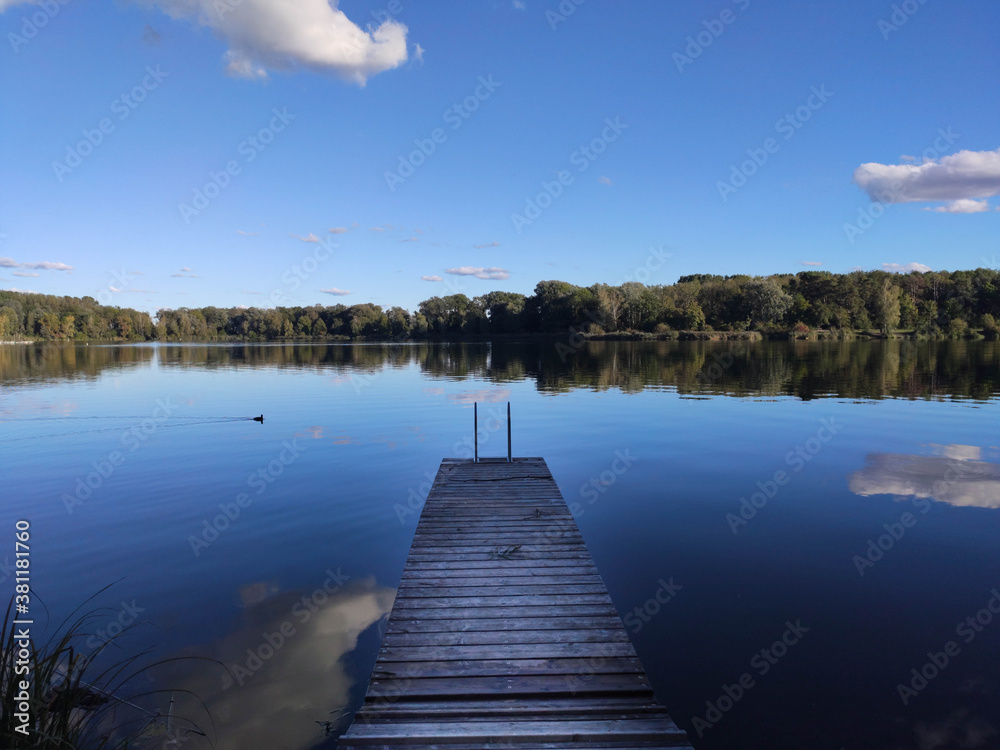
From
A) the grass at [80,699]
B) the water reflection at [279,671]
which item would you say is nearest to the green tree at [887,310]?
the water reflection at [279,671]

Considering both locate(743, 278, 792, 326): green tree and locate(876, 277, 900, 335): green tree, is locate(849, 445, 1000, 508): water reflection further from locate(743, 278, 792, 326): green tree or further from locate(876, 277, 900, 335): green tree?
locate(876, 277, 900, 335): green tree

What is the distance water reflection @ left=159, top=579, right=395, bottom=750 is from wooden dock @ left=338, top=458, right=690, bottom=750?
0.83m

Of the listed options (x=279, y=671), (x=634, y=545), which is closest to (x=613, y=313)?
(x=634, y=545)

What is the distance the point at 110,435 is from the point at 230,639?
14.5 metres

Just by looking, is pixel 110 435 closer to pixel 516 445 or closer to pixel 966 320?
pixel 516 445

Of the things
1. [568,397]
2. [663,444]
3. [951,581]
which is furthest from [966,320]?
[951,581]

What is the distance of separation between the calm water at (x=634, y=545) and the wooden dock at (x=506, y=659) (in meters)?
0.80

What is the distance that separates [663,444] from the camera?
50.1ft

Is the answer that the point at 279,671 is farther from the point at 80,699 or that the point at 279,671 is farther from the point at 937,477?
the point at 937,477

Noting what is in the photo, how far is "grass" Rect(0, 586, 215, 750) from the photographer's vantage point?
119 inches

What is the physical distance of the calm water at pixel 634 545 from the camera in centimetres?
506

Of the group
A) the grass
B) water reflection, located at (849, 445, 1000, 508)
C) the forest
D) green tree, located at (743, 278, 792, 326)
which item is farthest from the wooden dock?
green tree, located at (743, 278, 792, 326)

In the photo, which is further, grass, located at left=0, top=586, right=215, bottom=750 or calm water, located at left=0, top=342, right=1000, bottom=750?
calm water, located at left=0, top=342, right=1000, bottom=750

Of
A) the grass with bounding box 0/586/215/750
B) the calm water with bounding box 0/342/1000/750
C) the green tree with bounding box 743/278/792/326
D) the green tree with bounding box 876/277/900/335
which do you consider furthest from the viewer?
the green tree with bounding box 743/278/792/326
